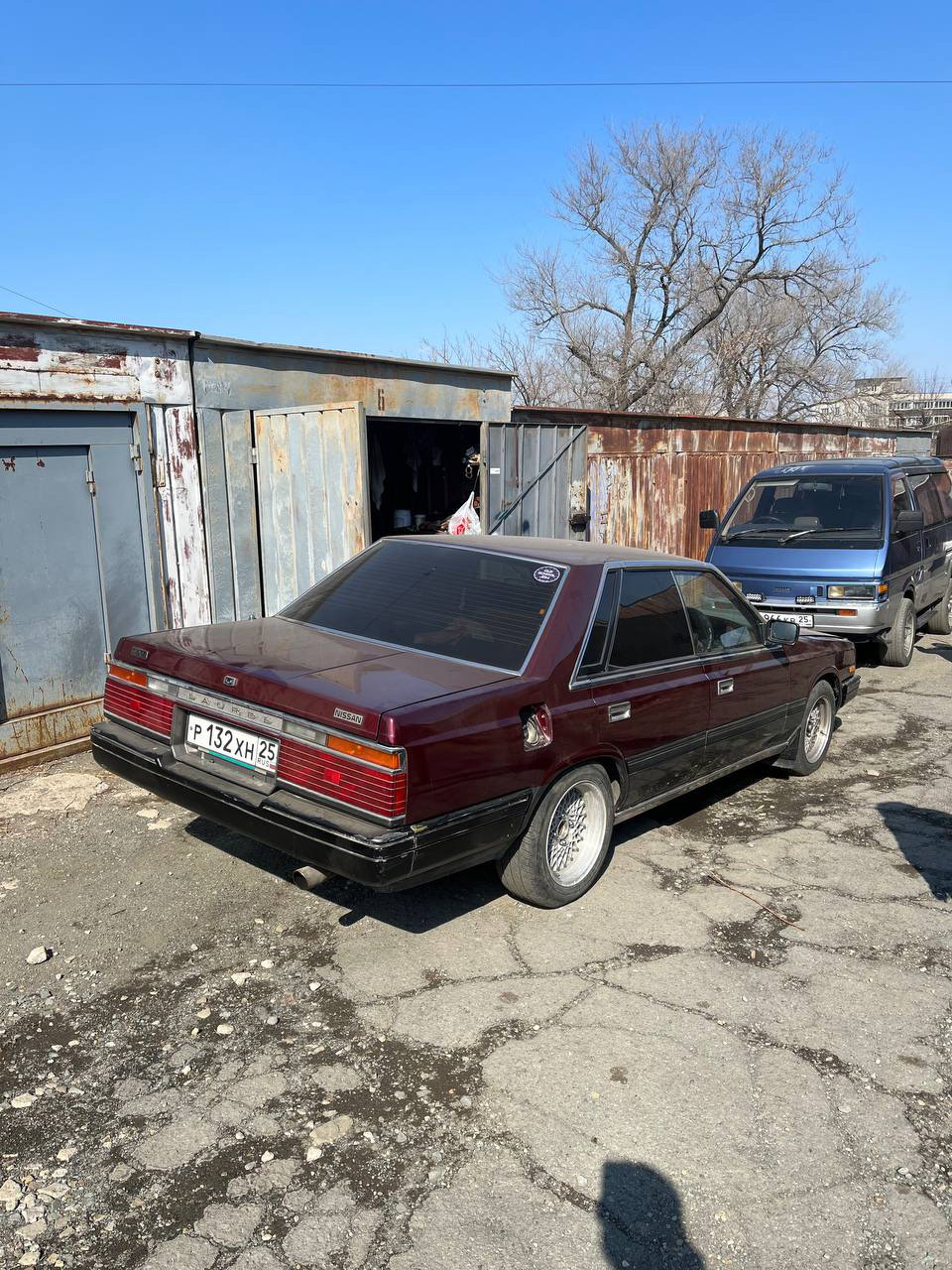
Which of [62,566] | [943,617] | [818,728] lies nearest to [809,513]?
[943,617]

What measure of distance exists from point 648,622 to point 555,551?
57cm

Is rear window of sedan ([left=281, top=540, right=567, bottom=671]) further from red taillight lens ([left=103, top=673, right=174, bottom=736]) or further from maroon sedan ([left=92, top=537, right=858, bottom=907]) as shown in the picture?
red taillight lens ([left=103, top=673, right=174, bottom=736])

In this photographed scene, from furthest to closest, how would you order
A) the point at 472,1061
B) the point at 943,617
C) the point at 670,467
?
the point at 670,467
the point at 943,617
the point at 472,1061

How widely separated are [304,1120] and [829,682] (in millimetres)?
4594

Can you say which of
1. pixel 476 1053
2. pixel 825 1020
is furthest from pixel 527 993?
pixel 825 1020

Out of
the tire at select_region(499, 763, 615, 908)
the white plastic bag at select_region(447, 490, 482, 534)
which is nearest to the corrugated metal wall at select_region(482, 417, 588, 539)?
the white plastic bag at select_region(447, 490, 482, 534)

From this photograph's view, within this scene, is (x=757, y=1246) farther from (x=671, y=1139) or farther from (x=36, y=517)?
(x=36, y=517)

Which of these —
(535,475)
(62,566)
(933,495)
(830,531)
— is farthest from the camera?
(933,495)

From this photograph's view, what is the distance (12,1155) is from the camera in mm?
2553

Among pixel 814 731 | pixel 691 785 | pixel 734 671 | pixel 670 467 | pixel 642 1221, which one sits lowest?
pixel 642 1221

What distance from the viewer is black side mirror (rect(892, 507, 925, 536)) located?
8.62 m

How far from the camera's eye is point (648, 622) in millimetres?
4367

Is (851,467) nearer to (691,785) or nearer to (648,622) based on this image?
(691,785)

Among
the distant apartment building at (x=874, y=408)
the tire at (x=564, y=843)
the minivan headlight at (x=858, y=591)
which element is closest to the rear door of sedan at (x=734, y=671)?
the tire at (x=564, y=843)
